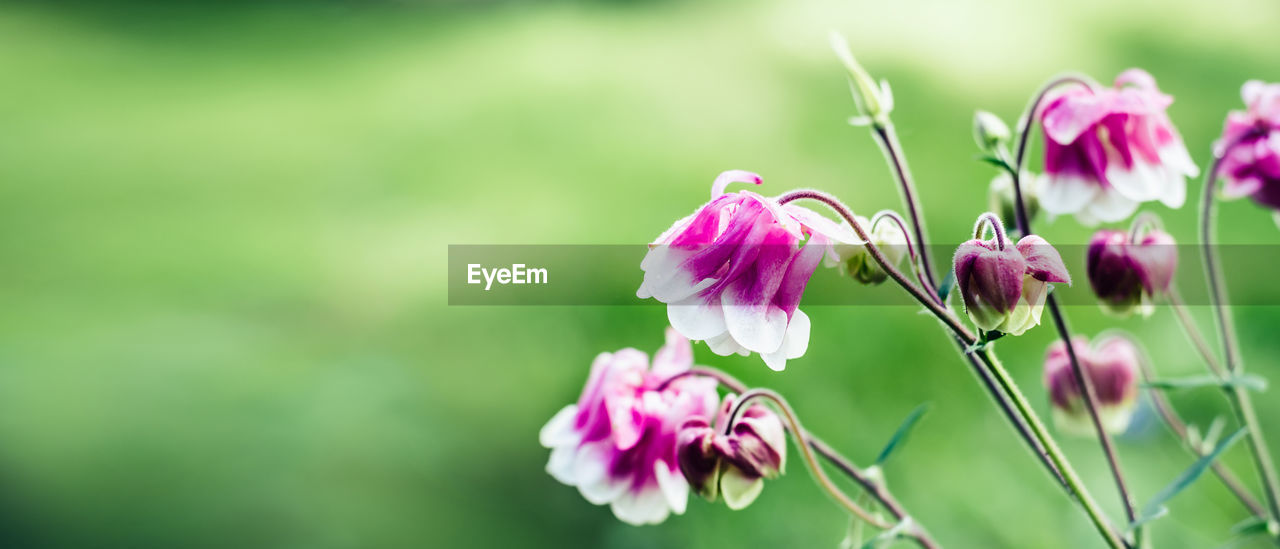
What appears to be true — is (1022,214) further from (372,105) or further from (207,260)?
(372,105)

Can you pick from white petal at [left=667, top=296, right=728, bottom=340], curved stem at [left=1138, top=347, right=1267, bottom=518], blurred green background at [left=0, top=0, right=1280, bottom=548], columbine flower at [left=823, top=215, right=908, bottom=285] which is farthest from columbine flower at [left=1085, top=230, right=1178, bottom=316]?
blurred green background at [left=0, top=0, right=1280, bottom=548]

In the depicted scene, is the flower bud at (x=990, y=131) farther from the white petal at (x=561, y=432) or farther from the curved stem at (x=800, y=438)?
the white petal at (x=561, y=432)

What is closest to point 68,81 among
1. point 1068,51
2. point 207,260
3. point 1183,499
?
point 207,260

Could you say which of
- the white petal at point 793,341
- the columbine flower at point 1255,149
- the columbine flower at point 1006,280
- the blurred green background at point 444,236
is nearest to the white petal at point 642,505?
the white petal at point 793,341

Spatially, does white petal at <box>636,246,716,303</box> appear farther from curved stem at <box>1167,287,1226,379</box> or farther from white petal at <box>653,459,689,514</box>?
curved stem at <box>1167,287,1226,379</box>

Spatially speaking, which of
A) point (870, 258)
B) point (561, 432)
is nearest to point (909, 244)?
point (870, 258)
